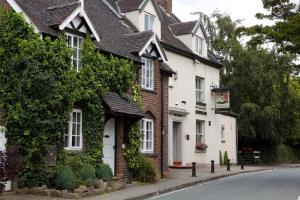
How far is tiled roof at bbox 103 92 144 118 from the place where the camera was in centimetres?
1939

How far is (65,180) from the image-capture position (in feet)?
53.4

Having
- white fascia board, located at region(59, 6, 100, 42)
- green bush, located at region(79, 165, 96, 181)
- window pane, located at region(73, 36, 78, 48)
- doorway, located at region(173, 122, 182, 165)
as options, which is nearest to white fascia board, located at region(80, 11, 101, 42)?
white fascia board, located at region(59, 6, 100, 42)

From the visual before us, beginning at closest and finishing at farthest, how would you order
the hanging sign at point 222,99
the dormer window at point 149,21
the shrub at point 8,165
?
the shrub at point 8,165
the dormer window at point 149,21
the hanging sign at point 222,99

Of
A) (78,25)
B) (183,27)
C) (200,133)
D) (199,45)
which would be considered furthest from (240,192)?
(183,27)

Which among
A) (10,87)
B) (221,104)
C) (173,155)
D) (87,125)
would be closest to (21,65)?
(10,87)

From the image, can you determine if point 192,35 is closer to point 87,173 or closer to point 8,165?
point 87,173

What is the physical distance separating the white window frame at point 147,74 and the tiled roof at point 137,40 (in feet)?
2.47

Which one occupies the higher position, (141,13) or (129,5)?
(129,5)

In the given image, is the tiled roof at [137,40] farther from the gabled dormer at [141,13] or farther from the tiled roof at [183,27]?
the tiled roof at [183,27]

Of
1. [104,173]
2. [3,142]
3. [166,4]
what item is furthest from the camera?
[166,4]

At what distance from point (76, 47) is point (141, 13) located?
29.1 feet

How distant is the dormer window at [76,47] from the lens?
18859 millimetres

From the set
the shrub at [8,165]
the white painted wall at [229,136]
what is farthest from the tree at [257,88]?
the shrub at [8,165]

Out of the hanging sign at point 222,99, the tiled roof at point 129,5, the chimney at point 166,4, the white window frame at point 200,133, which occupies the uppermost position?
the chimney at point 166,4
